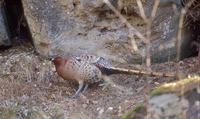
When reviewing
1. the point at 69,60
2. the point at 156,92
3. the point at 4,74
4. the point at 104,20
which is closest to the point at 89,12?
the point at 104,20

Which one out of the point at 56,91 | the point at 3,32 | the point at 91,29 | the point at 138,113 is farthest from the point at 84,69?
the point at 138,113

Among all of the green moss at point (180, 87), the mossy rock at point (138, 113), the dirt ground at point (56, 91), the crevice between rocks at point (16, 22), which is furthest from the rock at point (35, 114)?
the green moss at point (180, 87)

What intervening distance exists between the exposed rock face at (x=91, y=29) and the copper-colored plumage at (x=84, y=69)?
0.52m

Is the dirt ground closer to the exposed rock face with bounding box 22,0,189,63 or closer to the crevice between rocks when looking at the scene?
the exposed rock face with bounding box 22,0,189,63

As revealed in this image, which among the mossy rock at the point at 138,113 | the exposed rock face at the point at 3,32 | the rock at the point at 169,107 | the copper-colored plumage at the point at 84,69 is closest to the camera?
the rock at the point at 169,107

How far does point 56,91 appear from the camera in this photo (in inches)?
268

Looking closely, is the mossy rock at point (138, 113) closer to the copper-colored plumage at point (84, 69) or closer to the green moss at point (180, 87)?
the green moss at point (180, 87)

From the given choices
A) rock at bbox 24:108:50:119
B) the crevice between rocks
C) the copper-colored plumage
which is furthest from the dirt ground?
the crevice between rocks

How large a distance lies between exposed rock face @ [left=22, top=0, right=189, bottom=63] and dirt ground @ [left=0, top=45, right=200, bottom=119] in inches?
7.6

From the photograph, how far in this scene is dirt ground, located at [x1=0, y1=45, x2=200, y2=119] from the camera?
249 inches

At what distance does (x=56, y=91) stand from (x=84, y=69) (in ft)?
1.42

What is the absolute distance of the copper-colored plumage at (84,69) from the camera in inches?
262

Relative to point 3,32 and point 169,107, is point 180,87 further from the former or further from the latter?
point 3,32

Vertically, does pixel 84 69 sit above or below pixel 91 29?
below
